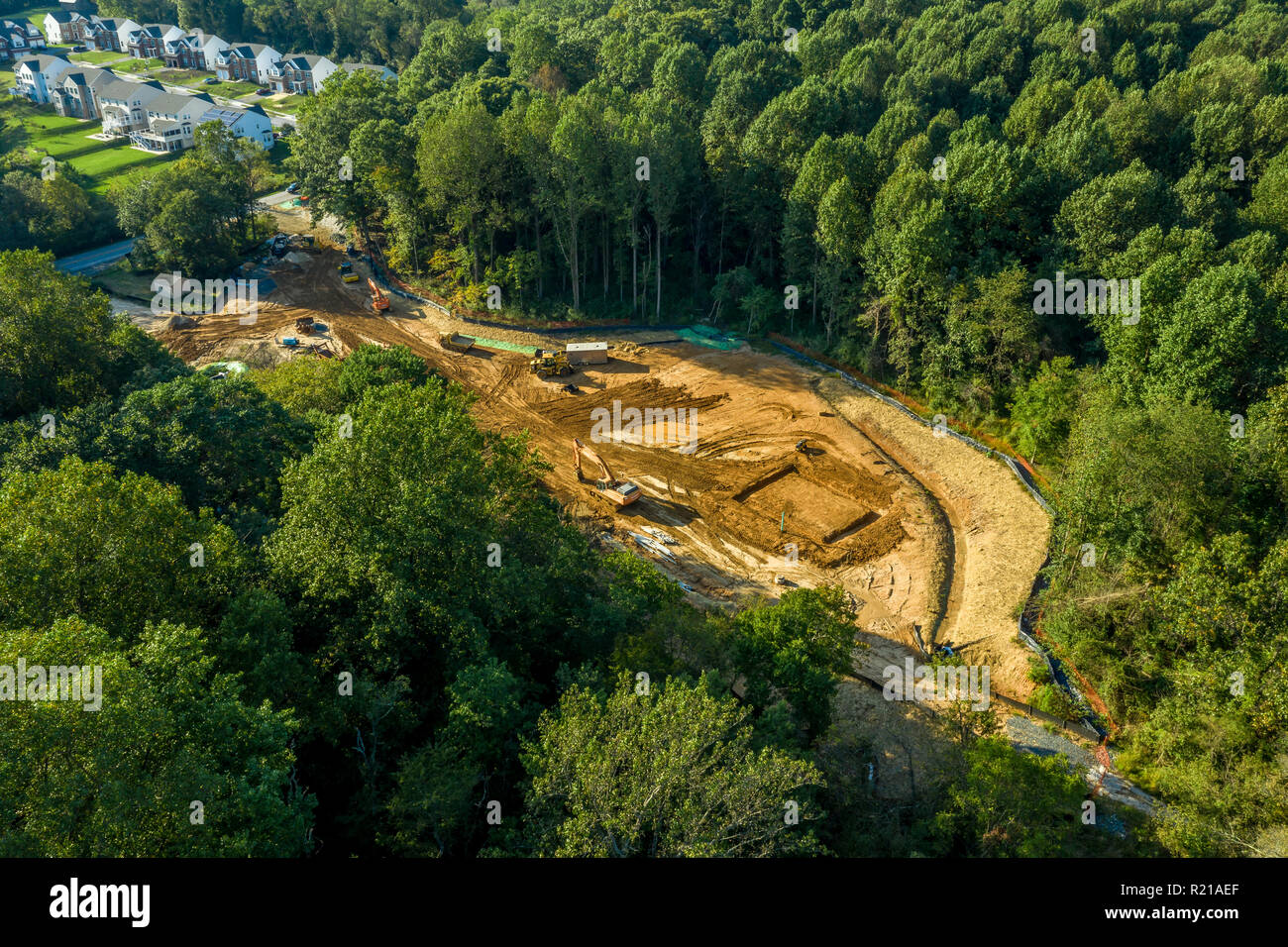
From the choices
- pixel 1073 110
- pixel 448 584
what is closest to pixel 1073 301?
pixel 1073 110

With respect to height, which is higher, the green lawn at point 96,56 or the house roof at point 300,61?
the green lawn at point 96,56

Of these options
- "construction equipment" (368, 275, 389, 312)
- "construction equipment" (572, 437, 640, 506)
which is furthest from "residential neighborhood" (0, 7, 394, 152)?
"construction equipment" (572, 437, 640, 506)

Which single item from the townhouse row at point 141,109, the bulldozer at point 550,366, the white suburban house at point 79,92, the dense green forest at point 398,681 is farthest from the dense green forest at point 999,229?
the white suburban house at point 79,92

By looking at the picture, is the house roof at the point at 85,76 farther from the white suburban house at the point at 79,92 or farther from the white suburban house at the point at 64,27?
the white suburban house at the point at 64,27

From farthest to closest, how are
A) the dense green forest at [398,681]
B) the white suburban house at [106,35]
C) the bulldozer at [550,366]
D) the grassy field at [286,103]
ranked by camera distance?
the white suburban house at [106,35], the grassy field at [286,103], the bulldozer at [550,366], the dense green forest at [398,681]

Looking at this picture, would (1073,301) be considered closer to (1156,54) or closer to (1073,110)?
(1073,110)

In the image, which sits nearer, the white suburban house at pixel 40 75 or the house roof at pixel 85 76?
the house roof at pixel 85 76

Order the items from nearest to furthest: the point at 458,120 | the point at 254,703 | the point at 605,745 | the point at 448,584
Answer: the point at 605,745
the point at 254,703
the point at 448,584
the point at 458,120
